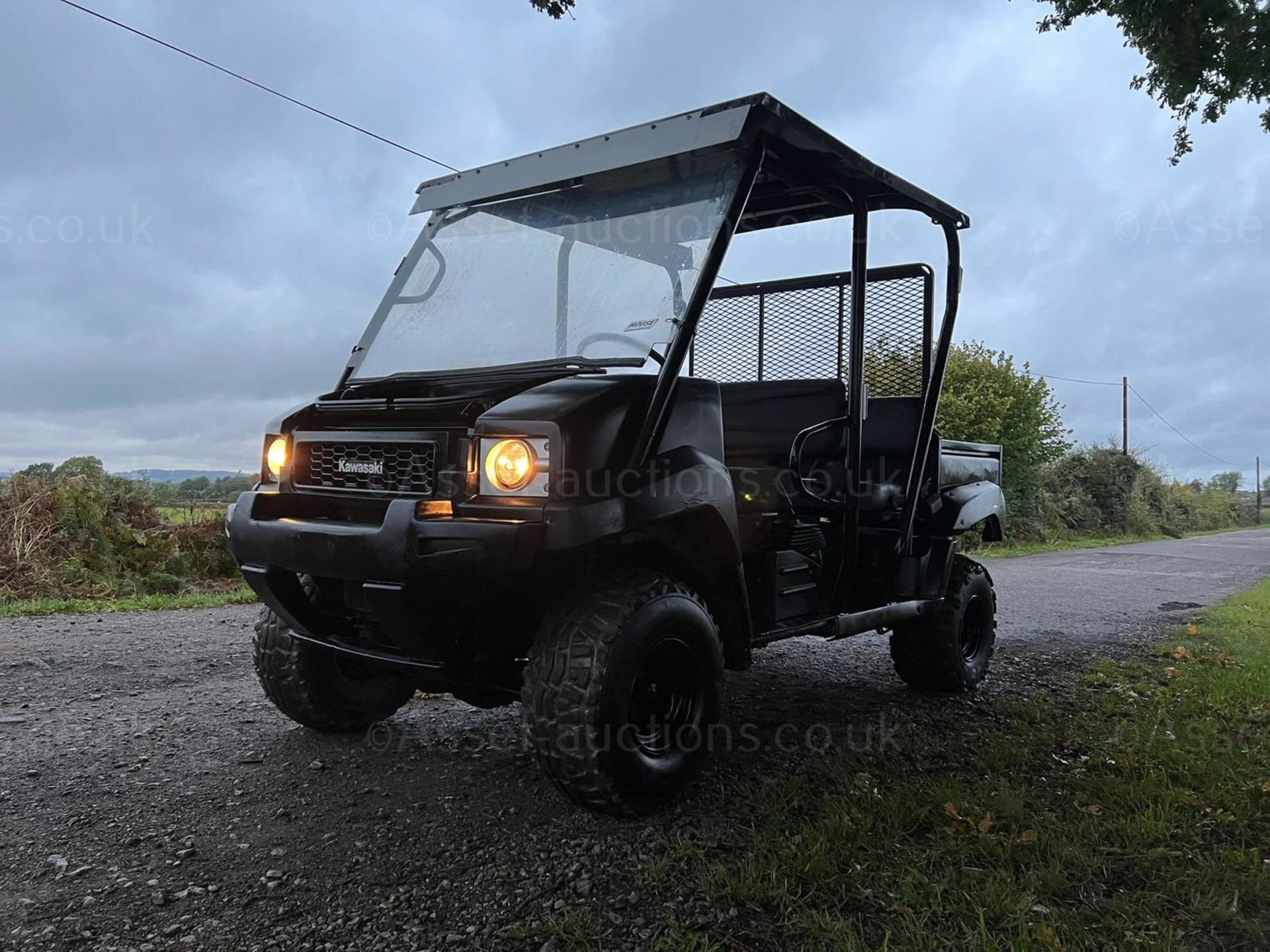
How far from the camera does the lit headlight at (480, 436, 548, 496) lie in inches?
115

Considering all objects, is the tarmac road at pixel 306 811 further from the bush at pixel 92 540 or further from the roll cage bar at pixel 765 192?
the bush at pixel 92 540

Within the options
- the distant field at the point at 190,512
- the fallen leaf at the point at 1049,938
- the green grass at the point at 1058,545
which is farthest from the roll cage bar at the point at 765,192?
the green grass at the point at 1058,545

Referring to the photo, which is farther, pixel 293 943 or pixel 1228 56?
pixel 1228 56

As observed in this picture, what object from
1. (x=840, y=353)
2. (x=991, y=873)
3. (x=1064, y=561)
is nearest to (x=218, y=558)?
(x=840, y=353)

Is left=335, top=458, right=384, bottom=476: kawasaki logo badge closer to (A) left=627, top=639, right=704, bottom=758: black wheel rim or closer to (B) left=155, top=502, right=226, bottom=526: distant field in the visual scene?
(A) left=627, top=639, right=704, bottom=758: black wheel rim

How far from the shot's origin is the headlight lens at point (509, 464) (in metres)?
2.93

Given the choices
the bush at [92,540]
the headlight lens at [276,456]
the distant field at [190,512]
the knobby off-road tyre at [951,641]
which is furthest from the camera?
the distant field at [190,512]

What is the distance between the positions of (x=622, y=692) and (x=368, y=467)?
1154mm

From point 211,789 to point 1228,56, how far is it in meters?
6.79

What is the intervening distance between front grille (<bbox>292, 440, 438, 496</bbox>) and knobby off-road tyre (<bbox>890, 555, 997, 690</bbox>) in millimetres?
3056

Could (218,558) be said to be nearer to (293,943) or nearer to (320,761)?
(320,761)

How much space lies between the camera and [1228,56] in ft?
18.8

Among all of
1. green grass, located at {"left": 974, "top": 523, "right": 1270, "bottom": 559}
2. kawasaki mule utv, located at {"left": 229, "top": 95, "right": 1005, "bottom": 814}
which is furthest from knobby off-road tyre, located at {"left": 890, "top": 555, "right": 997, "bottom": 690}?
green grass, located at {"left": 974, "top": 523, "right": 1270, "bottom": 559}

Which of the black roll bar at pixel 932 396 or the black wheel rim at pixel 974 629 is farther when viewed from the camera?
the black wheel rim at pixel 974 629
